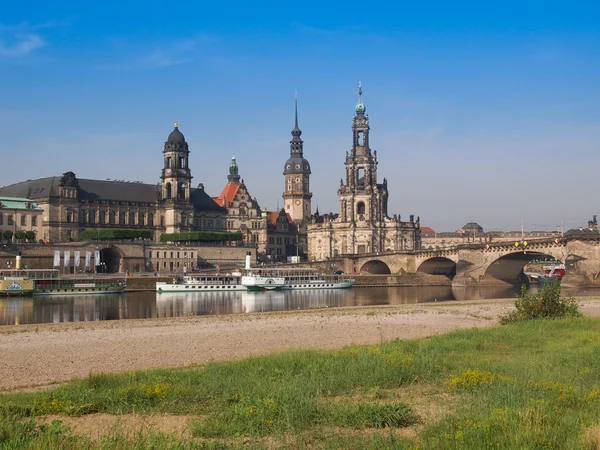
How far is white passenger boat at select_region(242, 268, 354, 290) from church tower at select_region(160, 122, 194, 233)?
29291 millimetres

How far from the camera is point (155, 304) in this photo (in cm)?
5566

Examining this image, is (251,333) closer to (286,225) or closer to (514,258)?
(514,258)

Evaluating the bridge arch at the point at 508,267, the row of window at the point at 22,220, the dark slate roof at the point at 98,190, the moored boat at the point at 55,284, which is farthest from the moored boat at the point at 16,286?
the bridge arch at the point at 508,267

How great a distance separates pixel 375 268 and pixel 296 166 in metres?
43.0

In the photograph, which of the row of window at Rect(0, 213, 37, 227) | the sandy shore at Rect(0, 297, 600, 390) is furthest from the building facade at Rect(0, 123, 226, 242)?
the sandy shore at Rect(0, 297, 600, 390)

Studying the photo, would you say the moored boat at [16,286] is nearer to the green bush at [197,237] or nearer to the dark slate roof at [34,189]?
the dark slate roof at [34,189]

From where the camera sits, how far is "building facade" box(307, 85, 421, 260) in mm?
114125

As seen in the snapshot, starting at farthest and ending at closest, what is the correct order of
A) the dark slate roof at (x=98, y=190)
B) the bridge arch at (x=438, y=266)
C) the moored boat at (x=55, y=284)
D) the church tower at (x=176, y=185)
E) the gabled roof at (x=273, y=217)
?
the gabled roof at (x=273, y=217) → the church tower at (x=176, y=185) → the dark slate roof at (x=98, y=190) → the bridge arch at (x=438, y=266) → the moored boat at (x=55, y=284)

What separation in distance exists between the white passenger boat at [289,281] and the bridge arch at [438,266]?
11.5m

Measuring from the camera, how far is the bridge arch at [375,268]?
10019 centimetres

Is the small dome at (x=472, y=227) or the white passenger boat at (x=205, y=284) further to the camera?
the small dome at (x=472, y=227)

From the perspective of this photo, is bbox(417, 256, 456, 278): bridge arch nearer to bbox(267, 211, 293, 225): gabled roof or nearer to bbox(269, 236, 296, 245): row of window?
bbox(269, 236, 296, 245): row of window

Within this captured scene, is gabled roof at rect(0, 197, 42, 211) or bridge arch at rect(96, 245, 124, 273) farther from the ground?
gabled roof at rect(0, 197, 42, 211)

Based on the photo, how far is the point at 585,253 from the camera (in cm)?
7300
